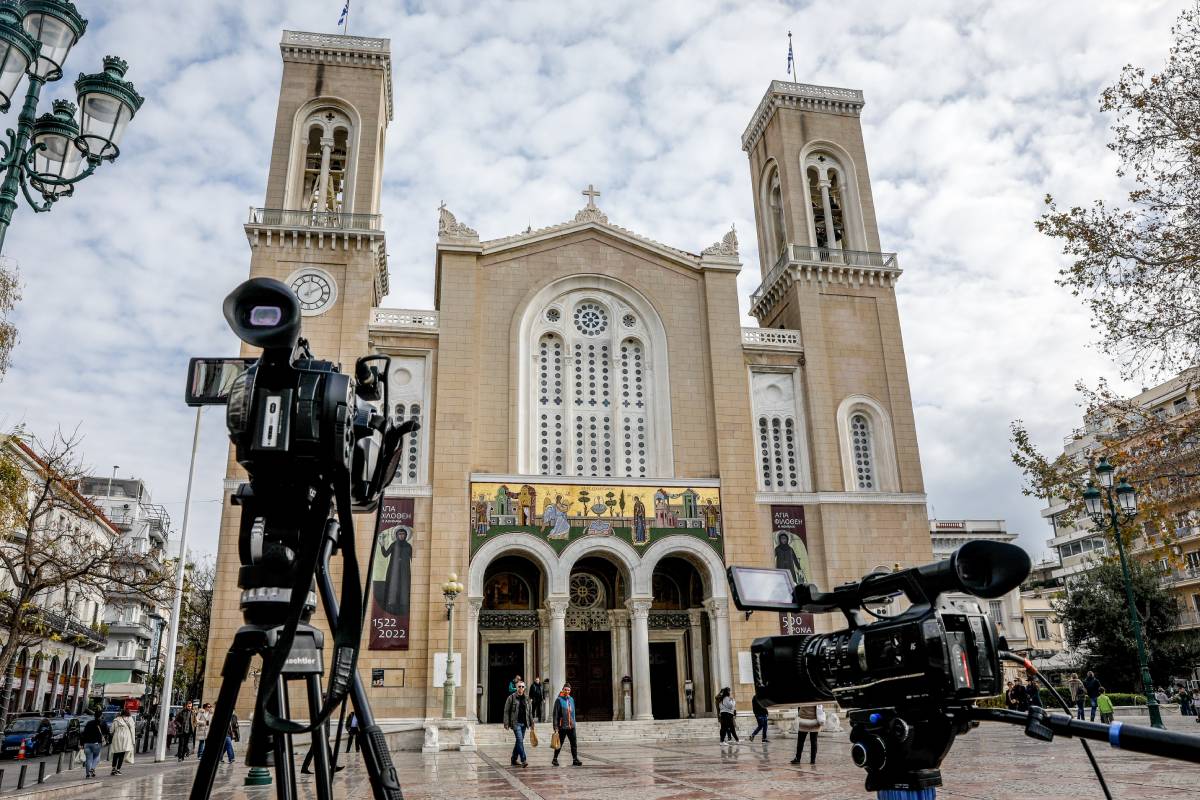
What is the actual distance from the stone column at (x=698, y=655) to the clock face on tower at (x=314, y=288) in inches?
584

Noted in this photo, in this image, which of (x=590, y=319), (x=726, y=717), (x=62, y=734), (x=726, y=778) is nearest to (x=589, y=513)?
(x=590, y=319)

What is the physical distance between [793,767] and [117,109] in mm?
12693

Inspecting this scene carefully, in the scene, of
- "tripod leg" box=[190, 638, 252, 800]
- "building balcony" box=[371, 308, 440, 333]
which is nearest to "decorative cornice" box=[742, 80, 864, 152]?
"building balcony" box=[371, 308, 440, 333]

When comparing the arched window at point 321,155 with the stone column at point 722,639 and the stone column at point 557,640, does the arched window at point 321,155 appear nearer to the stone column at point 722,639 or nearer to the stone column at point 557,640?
the stone column at point 557,640

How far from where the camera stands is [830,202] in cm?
3206

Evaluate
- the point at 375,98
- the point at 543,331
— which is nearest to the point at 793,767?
the point at 543,331

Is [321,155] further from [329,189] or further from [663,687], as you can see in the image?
[663,687]

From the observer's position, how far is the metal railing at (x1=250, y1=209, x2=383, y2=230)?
26.8 metres

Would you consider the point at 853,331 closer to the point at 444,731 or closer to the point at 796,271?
the point at 796,271

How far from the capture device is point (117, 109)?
7699 millimetres

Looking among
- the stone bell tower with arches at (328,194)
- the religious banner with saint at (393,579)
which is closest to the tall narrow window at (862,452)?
the religious banner with saint at (393,579)

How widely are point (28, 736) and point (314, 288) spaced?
47.5 feet

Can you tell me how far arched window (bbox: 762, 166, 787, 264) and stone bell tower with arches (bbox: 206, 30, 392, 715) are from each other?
48.2 ft

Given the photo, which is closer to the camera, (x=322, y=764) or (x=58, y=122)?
(x=322, y=764)
